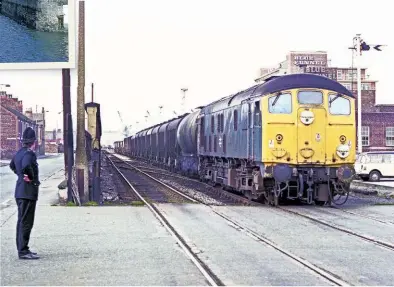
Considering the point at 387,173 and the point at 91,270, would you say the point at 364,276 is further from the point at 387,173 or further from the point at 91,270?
the point at 387,173

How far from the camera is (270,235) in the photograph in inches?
491

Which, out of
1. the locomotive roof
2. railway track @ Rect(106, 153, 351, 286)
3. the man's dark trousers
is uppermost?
the locomotive roof

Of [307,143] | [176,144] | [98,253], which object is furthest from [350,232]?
[176,144]

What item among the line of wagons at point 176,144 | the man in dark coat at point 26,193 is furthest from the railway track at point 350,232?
the line of wagons at point 176,144

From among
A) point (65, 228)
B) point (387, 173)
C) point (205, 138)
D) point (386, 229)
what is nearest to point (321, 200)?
point (386, 229)

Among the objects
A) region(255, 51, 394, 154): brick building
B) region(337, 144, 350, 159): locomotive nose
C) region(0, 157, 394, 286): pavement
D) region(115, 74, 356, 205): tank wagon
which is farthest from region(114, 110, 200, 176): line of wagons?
region(0, 157, 394, 286): pavement

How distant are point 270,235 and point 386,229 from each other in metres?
2.74

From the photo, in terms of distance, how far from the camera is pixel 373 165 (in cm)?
3484

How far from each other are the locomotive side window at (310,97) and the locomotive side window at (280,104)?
1.13 ft

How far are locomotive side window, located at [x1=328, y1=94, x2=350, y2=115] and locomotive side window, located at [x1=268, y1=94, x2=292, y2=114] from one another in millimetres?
1193

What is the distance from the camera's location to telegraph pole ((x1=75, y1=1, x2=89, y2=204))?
19.2 meters

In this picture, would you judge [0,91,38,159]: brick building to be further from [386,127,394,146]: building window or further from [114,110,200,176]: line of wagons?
[386,127,394,146]: building window

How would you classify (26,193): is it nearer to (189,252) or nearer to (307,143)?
(189,252)

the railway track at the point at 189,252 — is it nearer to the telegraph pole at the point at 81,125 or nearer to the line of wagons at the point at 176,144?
the telegraph pole at the point at 81,125
